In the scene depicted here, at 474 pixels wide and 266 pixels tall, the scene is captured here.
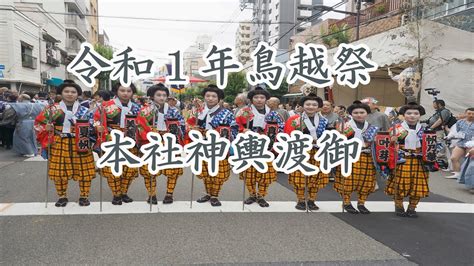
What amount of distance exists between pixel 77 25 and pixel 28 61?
17340 millimetres

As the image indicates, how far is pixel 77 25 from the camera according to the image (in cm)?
3647

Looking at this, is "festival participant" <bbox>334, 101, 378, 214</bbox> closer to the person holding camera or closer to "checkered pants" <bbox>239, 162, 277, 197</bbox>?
"checkered pants" <bbox>239, 162, 277, 197</bbox>

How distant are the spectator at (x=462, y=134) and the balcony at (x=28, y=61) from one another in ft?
67.3

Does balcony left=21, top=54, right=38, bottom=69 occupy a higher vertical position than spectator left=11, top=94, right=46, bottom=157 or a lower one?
higher

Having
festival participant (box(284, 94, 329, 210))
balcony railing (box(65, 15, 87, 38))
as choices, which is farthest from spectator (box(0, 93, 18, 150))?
balcony railing (box(65, 15, 87, 38))

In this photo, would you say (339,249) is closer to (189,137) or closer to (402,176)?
(402,176)

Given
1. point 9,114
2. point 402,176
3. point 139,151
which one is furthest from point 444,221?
point 9,114

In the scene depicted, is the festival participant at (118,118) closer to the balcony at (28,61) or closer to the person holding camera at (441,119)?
the person holding camera at (441,119)

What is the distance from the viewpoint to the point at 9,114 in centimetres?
948

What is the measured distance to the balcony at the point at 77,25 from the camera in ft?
113

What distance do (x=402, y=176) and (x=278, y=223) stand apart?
1.88 m

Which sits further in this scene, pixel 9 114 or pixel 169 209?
pixel 9 114

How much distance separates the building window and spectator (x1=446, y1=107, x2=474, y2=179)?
2051 centimetres

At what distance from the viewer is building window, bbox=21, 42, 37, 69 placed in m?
20.3
